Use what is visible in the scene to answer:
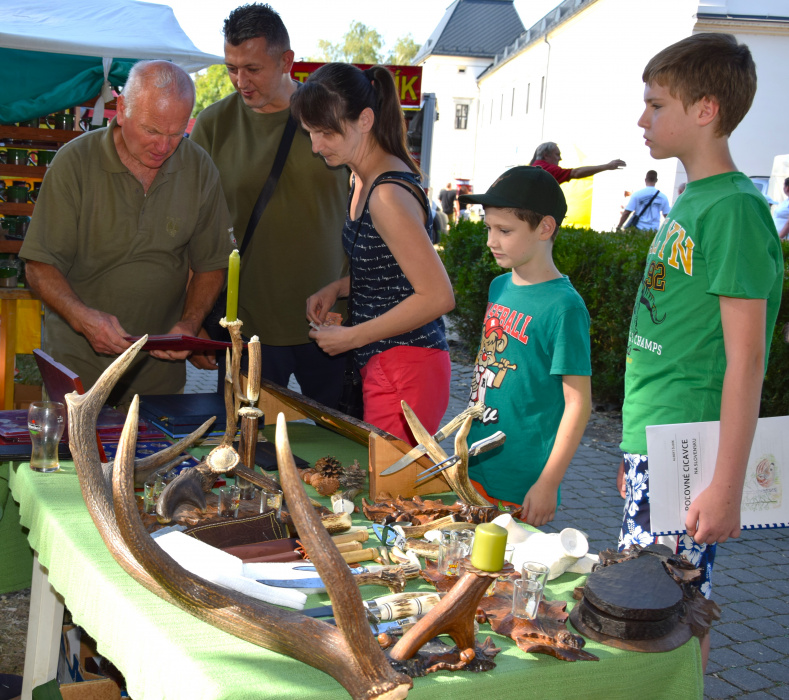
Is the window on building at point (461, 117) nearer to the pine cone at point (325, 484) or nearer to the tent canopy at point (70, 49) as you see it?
A: the tent canopy at point (70, 49)

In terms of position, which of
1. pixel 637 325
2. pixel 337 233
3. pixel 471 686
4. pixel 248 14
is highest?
pixel 248 14

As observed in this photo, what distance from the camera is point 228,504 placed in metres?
1.94

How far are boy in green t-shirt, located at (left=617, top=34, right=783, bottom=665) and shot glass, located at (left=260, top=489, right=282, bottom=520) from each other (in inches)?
33.3

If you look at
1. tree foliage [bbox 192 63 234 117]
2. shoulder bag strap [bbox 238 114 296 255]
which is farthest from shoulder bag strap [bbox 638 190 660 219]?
tree foliage [bbox 192 63 234 117]

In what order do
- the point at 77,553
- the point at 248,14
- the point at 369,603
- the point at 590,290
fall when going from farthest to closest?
1. the point at 590,290
2. the point at 248,14
3. the point at 77,553
4. the point at 369,603

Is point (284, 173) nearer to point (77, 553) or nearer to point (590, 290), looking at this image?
point (77, 553)

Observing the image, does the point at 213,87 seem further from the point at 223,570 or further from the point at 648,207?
the point at 223,570

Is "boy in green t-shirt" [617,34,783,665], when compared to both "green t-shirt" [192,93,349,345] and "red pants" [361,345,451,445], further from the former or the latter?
"green t-shirt" [192,93,349,345]

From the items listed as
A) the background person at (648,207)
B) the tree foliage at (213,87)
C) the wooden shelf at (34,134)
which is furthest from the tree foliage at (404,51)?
the wooden shelf at (34,134)

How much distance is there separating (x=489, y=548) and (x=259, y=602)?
45cm

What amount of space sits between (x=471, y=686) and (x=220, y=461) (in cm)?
86

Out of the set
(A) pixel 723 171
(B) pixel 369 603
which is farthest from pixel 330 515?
(A) pixel 723 171

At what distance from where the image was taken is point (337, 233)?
3701mm

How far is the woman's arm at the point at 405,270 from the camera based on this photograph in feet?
8.07
